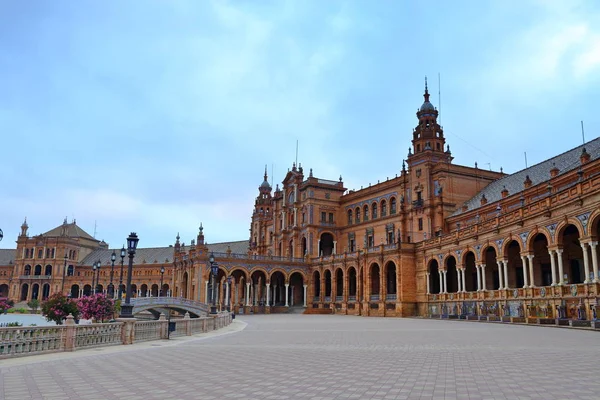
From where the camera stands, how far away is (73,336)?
17000 mm

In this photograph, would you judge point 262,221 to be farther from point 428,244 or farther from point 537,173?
point 537,173

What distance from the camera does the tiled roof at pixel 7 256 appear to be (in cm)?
13412

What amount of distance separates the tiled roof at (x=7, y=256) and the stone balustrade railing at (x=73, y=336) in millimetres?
129404

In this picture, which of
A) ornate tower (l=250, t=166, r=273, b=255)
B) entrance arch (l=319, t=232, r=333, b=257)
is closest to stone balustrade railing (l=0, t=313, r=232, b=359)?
entrance arch (l=319, t=232, r=333, b=257)

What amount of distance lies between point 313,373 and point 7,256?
147640 millimetres

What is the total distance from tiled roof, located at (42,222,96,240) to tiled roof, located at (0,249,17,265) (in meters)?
13.2

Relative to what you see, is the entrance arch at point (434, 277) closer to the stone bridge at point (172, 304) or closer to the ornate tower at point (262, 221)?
the stone bridge at point (172, 304)

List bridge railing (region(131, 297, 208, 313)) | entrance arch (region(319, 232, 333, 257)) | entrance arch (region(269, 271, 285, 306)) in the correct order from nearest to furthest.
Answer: bridge railing (region(131, 297, 208, 313)) < entrance arch (region(269, 271, 285, 306)) < entrance arch (region(319, 232, 333, 257))

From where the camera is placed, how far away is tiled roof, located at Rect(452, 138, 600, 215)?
4406 centimetres

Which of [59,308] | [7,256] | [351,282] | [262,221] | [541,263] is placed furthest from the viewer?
[7,256]

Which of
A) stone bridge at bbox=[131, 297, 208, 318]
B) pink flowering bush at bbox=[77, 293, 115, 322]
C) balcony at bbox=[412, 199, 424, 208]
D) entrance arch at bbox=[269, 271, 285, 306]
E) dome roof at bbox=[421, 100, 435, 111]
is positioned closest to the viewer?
pink flowering bush at bbox=[77, 293, 115, 322]

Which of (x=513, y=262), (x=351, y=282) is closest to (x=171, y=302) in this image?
(x=351, y=282)

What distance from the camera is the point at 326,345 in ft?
64.5

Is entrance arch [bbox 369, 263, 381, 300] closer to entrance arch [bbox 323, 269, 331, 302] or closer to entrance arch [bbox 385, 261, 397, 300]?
entrance arch [bbox 385, 261, 397, 300]
